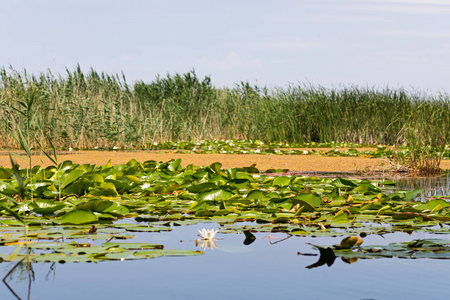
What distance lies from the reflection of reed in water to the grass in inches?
235

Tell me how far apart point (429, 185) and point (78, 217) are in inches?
183

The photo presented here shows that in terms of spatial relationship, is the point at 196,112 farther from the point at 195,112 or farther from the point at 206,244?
the point at 206,244

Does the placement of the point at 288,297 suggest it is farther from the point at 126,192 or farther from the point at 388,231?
the point at 126,192

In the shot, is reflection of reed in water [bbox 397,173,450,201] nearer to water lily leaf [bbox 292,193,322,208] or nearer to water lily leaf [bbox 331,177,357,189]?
water lily leaf [bbox 331,177,357,189]

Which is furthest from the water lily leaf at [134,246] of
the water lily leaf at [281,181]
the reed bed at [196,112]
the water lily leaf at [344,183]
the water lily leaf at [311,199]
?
the reed bed at [196,112]

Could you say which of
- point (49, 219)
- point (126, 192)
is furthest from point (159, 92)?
point (49, 219)

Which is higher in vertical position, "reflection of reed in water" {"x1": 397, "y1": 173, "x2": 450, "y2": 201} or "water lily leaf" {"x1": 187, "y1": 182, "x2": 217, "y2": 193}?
"water lily leaf" {"x1": 187, "y1": 182, "x2": 217, "y2": 193}

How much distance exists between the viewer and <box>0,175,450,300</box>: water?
84.9 inches

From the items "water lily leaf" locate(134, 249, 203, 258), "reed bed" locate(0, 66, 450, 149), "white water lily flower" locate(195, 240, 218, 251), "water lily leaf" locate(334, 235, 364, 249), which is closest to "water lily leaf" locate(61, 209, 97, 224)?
"white water lily flower" locate(195, 240, 218, 251)

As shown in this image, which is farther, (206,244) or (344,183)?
(344,183)

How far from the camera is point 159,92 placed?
19.2 metres

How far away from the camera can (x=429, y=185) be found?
22.6 ft

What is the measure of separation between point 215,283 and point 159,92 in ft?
56.4

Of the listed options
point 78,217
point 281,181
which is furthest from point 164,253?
point 281,181
